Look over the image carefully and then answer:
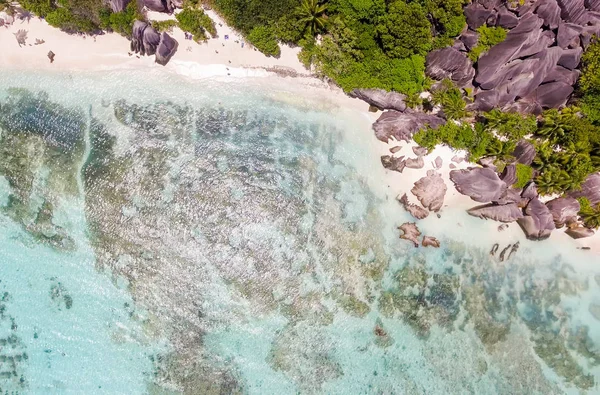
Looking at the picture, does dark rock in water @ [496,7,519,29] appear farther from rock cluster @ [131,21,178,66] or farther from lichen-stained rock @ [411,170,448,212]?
rock cluster @ [131,21,178,66]

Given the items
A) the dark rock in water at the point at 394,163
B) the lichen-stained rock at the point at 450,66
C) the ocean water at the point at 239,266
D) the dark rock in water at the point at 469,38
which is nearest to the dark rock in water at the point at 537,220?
the ocean water at the point at 239,266

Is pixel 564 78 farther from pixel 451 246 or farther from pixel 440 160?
pixel 451 246

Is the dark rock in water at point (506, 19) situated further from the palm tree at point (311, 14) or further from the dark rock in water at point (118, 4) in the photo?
the dark rock in water at point (118, 4)

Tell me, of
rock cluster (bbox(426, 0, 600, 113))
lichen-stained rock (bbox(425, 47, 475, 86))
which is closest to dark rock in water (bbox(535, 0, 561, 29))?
rock cluster (bbox(426, 0, 600, 113))

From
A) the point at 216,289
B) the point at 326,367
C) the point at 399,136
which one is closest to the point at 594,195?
the point at 399,136

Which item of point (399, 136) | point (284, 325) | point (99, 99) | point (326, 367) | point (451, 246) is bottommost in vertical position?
point (326, 367)
